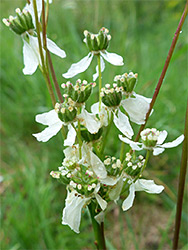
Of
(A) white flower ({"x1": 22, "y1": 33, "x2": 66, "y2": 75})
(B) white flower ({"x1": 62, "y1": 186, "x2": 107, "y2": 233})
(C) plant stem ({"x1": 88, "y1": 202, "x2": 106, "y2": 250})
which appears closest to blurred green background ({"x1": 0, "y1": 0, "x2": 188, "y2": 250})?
(C) plant stem ({"x1": 88, "y1": 202, "x2": 106, "y2": 250})

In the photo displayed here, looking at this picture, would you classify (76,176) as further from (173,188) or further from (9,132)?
(9,132)

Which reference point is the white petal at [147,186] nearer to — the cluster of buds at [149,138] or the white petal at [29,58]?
the cluster of buds at [149,138]

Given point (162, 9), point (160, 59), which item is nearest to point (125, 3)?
point (162, 9)

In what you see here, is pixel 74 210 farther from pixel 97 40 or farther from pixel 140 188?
pixel 97 40

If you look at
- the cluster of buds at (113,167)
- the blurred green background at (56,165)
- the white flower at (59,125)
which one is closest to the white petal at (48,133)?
the white flower at (59,125)

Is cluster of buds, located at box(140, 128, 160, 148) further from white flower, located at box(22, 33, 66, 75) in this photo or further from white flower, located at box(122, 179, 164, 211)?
white flower, located at box(22, 33, 66, 75)
